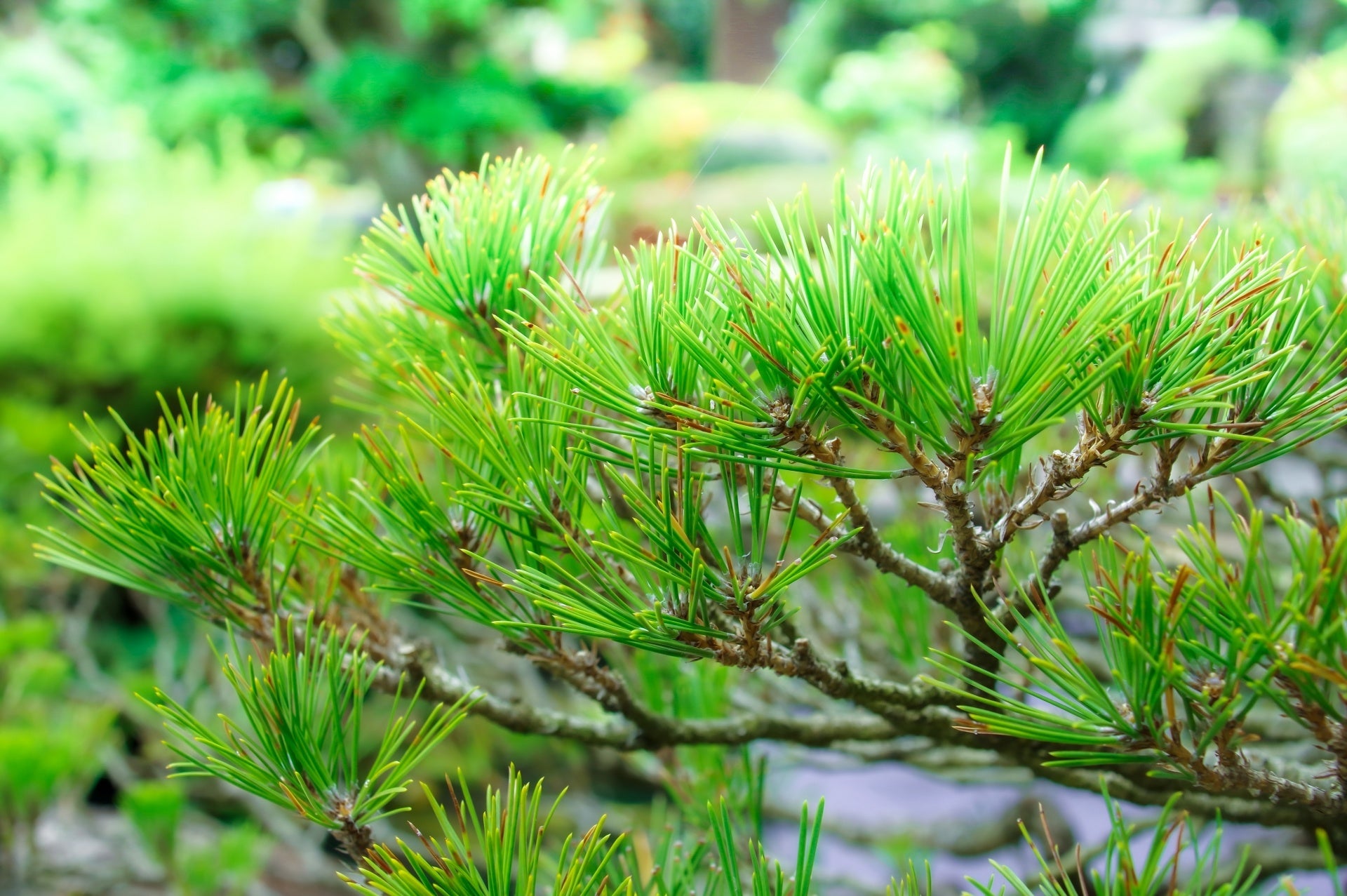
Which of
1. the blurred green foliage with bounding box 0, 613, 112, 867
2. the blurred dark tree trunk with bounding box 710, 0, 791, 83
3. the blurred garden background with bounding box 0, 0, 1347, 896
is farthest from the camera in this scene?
the blurred dark tree trunk with bounding box 710, 0, 791, 83

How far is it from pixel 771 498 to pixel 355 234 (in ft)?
10.0

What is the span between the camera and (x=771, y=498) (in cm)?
23

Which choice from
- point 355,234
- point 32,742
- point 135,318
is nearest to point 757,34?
point 135,318

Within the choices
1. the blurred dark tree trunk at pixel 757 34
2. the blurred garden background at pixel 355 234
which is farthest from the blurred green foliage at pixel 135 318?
the blurred dark tree trunk at pixel 757 34

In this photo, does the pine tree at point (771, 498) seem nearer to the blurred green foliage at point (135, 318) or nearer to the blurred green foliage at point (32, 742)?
the blurred green foliage at point (32, 742)

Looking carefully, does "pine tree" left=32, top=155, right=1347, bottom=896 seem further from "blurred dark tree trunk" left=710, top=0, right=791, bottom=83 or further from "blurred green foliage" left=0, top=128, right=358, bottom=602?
"blurred green foliage" left=0, top=128, right=358, bottom=602

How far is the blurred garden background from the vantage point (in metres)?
0.73

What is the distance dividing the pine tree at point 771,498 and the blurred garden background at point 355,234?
41 millimetres

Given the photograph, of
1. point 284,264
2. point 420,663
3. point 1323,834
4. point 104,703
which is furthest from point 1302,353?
point 284,264

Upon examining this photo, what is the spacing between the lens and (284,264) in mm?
1667

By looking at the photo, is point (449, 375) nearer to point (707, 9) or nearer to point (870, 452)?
point (870, 452)

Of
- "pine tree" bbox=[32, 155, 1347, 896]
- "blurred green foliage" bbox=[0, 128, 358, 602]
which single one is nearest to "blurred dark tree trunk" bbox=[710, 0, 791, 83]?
"blurred green foliage" bbox=[0, 128, 358, 602]

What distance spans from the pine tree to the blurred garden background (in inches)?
1.6

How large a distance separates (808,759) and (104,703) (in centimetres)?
89
